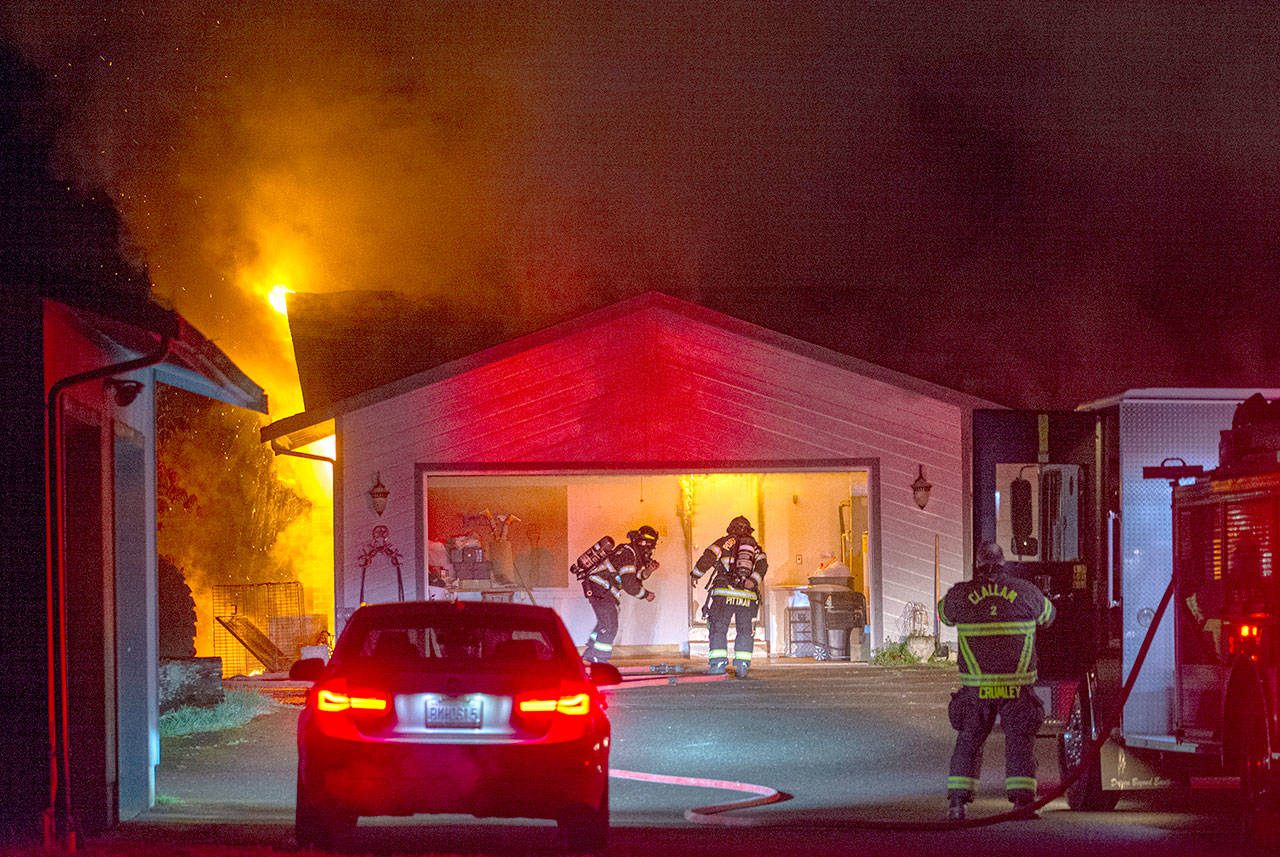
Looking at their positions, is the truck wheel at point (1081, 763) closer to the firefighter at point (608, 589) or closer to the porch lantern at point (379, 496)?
the firefighter at point (608, 589)

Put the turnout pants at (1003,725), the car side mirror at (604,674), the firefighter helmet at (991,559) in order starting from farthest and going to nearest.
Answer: the firefighter helmet at (991,559) → the turnout pants at (1003,725) → the car side mirror at (604,674)

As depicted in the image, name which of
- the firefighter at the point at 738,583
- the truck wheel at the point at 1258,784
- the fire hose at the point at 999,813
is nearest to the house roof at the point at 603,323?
the firefighter at the point at 738,583

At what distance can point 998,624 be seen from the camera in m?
8.88

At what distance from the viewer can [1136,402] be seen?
29.9 ft

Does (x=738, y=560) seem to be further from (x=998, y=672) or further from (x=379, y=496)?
(x=998, y=672)

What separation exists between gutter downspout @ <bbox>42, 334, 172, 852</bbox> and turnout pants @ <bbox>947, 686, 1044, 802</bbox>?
201 inches

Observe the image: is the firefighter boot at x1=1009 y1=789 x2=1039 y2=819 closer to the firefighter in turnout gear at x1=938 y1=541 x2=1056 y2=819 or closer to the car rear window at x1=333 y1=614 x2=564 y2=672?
the firefighter in turnout gear at x1=938 y1=541 x2=1056 y2=819

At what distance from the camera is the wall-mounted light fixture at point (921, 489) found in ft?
62.8

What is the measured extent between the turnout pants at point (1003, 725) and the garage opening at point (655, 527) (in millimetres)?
11785

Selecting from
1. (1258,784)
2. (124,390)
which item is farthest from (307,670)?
(1258,784)

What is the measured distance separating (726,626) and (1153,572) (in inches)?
366

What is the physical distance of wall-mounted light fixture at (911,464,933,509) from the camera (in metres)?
19.1

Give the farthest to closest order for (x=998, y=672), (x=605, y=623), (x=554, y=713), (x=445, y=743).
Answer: (x=605, y=623)
(x=998, y=672)
(x=554, y=713)
(x=445, y=743)

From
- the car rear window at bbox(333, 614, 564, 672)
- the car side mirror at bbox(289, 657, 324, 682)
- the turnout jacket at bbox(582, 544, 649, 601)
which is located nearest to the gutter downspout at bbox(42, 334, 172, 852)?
the car side mirror at bbox(289, 657, 324, 682)
